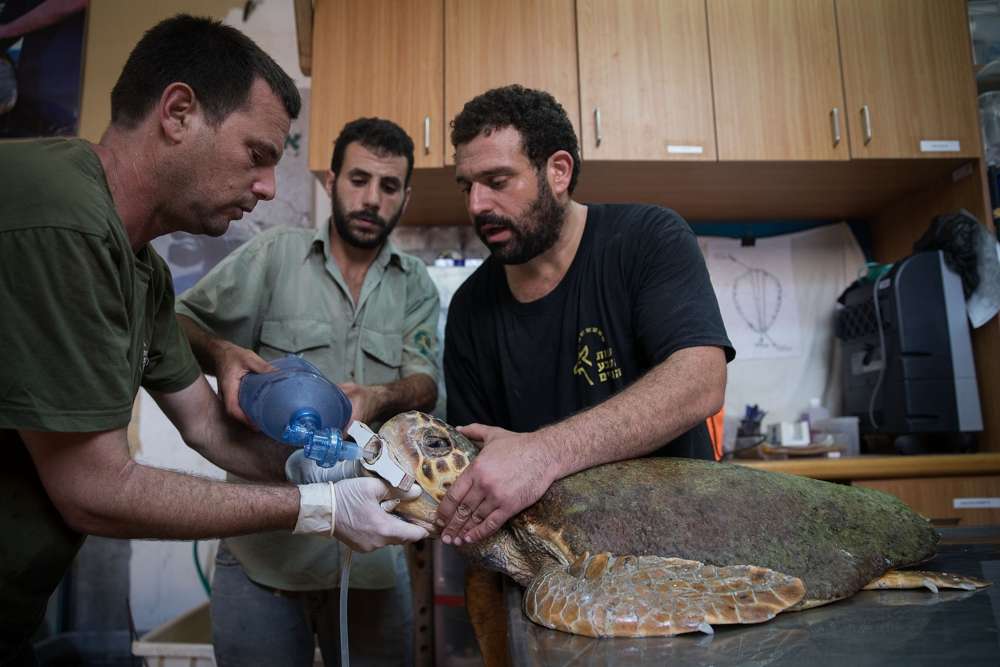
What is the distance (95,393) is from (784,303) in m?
2.85

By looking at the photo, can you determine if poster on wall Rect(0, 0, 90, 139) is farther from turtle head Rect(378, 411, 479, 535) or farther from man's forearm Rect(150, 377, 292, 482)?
turtle head Rect(378, 411, 479, 535)

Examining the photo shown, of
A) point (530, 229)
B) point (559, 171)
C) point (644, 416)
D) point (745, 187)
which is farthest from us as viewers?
point (745, 187)

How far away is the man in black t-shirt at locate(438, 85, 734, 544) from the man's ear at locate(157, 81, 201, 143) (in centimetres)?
64

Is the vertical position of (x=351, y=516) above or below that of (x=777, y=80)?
below

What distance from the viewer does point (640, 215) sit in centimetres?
148

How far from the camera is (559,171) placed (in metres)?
1.59

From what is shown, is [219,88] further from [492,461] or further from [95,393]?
[492,461]

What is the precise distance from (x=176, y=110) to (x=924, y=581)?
1.42 m

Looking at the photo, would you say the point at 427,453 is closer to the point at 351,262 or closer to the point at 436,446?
the point at 436,446

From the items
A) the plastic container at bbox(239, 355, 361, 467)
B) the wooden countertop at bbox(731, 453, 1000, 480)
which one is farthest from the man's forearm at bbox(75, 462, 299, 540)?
the wooden countertop at bbox(731, 453, 1000, 480)

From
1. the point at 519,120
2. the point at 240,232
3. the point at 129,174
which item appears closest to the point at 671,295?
the point at 519,120

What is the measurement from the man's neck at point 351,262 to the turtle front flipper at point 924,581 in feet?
4.54

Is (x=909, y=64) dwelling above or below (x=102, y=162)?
above

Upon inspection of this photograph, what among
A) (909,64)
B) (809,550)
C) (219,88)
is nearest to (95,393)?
(219,88)
